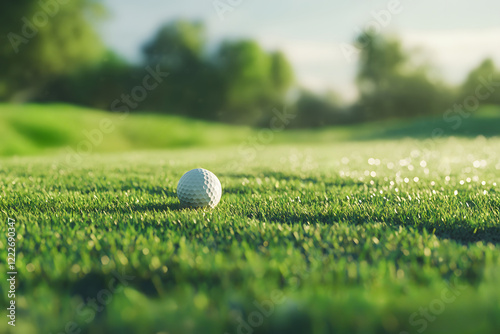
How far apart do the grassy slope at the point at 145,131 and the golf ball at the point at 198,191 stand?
57.2ft

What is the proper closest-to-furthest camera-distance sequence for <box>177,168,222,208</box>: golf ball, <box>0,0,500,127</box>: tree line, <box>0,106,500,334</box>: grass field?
<box>0,106,500,334</box>: grass field, <box>177,168,222,208</box>: golf ball, <box>0,0,500,127</box>: tree line

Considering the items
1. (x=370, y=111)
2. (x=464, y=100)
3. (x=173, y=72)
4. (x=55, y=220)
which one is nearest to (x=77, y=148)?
(x=55, y=220)

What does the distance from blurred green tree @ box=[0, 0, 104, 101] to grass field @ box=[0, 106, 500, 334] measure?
30081 mm

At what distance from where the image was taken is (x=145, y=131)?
2423cm

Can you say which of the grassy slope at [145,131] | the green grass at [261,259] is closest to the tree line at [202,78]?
the grassy slope at [145,131]

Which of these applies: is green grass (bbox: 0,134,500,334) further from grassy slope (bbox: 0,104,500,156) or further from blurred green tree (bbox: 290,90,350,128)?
blurred green tree (bbox: 290,90,350,128)

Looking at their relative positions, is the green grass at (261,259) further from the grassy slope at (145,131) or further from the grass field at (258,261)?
the grassy slope at (145,131)

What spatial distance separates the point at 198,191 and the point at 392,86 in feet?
140

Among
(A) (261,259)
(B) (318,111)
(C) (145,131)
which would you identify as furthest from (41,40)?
(A) (261,259)

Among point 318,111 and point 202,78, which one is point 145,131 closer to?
point 202,78

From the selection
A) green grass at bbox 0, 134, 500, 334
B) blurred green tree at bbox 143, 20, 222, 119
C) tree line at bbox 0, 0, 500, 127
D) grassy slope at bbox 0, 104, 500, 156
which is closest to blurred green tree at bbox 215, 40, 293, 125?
tree line at bbox 0, 0, 500, 127

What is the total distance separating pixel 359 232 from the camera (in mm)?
3107

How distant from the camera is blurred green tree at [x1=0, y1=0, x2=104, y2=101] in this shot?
28.9 m

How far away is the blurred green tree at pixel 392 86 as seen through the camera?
41875 mm
